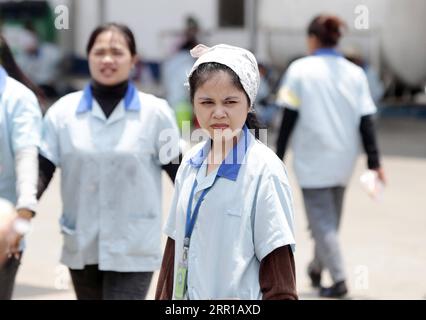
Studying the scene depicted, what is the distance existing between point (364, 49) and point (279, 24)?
1.55m

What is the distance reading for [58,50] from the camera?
78.4ft

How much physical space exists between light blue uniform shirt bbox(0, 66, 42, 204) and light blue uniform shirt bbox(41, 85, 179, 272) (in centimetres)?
15

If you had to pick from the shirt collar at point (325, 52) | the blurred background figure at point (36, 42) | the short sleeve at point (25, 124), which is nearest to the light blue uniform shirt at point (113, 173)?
the short sleeve at point (25, 124)

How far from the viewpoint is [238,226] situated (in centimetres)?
357

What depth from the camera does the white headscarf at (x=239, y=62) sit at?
3592mm

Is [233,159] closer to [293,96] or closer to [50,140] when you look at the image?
[50,140]

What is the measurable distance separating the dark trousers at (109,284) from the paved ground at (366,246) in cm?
154

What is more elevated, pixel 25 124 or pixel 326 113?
pixel 25 124

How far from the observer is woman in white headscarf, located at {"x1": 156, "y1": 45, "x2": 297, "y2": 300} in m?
3.57

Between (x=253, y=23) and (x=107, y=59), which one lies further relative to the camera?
(x=253, y=23)

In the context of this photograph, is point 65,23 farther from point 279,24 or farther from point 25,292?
point 279,24

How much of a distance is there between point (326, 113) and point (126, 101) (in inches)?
98.6

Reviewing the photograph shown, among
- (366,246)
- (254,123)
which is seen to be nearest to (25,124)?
(254,123)

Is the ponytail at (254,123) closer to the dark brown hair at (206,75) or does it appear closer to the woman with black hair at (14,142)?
the dark brown hair at (206,75)
